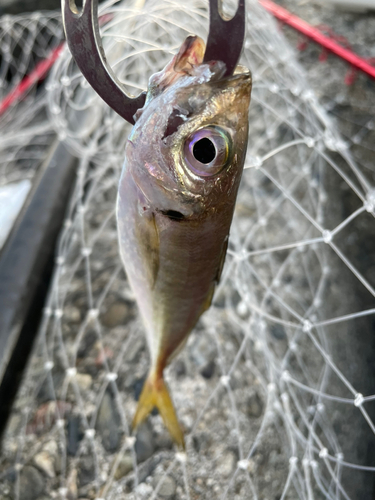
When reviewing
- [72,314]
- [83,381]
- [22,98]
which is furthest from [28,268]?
[22,98]

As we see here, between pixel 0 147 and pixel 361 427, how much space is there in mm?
2404

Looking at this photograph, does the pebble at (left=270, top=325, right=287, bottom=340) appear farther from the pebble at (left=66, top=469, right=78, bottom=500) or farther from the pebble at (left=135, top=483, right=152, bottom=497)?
the pebble at (left=66, top=469, right=78, bottom=500)

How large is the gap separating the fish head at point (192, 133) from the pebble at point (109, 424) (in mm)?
1054

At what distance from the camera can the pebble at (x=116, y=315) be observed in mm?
1735

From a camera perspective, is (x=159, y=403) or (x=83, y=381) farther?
(x=83, y=381)

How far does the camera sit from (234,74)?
2.38 feet

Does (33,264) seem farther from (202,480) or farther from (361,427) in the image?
(361,427)

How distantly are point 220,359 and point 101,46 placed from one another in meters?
1.21

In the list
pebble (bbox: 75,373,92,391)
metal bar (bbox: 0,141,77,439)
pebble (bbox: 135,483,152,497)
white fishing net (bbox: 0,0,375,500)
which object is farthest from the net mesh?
pebble (bbox: 135,483,152,497)

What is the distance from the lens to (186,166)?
2.37 ft

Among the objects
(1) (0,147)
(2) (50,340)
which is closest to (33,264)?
(2) (50,340)

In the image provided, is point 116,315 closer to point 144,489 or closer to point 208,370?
point 208,370

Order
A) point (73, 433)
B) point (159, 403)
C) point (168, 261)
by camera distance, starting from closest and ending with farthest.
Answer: point (168, 261) → point (159, 403) → point (73, 433)

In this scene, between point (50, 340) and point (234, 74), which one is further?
point (50, 340)
